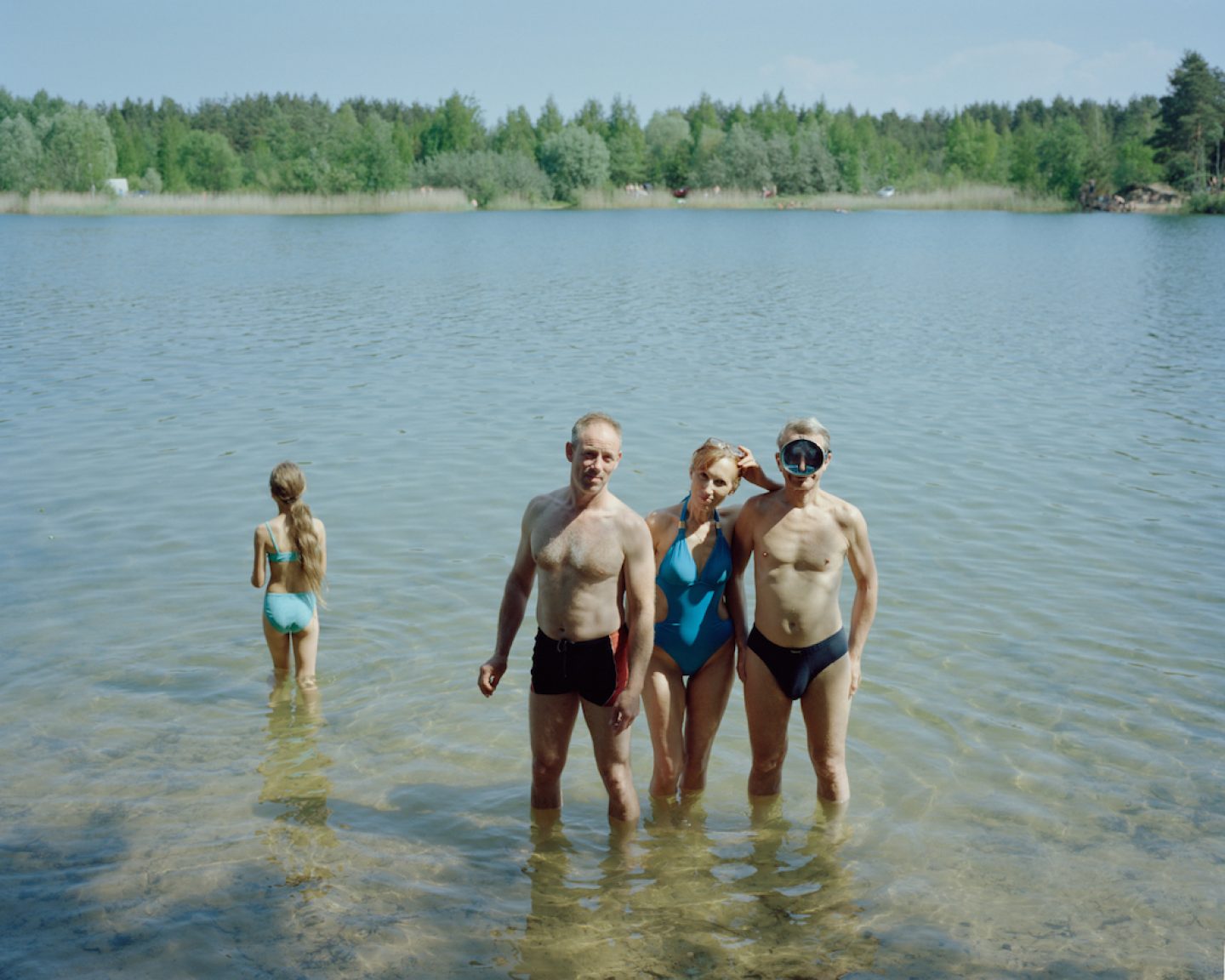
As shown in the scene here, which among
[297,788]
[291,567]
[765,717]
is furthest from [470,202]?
[765,717]

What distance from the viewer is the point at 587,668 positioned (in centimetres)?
542

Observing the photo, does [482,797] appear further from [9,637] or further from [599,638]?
[9,637]

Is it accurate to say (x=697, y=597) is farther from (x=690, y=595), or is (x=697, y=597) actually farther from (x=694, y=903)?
(x=694, y=903)

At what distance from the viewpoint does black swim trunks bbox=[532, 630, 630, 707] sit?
541 cm

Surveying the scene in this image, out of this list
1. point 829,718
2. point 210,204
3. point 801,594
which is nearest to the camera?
point 801,594

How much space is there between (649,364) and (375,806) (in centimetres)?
1616

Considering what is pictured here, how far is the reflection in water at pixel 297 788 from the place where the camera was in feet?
19.3

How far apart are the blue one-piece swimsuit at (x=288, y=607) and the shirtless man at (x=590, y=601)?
2573 mm

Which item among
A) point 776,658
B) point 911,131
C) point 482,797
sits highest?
point 911,131

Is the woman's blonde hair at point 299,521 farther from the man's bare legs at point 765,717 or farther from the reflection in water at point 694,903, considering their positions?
the man's bare legs at point 765,717

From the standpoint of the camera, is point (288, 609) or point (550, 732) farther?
point (288, 609)

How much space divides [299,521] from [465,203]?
9108 centimetres

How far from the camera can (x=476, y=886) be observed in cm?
574

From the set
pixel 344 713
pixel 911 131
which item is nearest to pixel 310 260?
pixel 344 713
